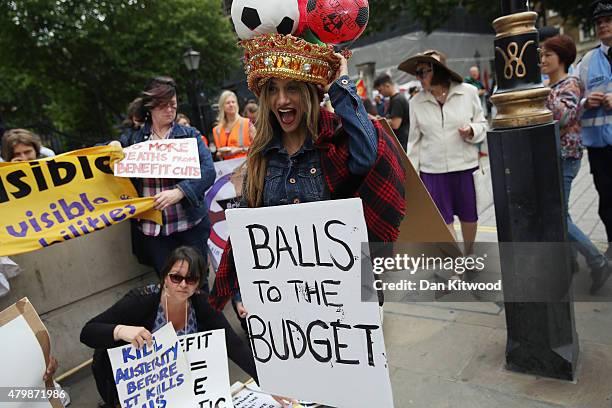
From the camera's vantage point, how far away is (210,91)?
2402 centimetres

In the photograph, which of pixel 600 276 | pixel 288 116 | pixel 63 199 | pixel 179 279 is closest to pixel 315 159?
pixel 288 116

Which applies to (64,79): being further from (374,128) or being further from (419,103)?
(374,128)

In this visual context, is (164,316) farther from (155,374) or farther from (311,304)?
(311,304)

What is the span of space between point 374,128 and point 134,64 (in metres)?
19.3

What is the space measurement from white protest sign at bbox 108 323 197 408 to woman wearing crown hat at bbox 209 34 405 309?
3.73 feet

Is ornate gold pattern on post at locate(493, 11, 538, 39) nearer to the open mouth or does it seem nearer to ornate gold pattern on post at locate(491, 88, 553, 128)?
ornate gold pattern on post at locate(491, 88, 553, 128)

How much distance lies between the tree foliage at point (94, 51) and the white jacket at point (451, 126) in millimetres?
13005

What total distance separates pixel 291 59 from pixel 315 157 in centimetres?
36

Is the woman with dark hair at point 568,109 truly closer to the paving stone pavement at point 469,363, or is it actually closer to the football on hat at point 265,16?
the paving stone pavement at point 469,363

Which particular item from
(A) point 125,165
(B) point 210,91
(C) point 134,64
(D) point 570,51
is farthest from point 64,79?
(D) point 570,51

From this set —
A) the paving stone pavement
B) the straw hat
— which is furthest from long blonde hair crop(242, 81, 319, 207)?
the straw hat

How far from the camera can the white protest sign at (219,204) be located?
4.23 meters

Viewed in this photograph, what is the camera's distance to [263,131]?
188 centimetres

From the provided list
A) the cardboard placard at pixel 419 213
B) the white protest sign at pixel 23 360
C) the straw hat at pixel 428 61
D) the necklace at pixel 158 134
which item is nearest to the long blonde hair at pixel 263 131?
the cardboard placard at pixel 419 213
